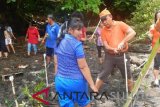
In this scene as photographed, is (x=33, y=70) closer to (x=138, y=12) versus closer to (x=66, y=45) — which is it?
(x=66, y=45)

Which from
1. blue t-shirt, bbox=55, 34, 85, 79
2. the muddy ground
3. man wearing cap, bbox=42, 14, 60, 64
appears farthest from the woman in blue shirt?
man wearing cap, bbox=42, 14, 60, 64

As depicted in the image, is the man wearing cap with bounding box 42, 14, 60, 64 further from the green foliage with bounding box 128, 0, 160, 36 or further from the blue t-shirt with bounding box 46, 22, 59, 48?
the green foliage with bounding box 128, 0, 160, 36

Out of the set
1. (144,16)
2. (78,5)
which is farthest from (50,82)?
(144,16)

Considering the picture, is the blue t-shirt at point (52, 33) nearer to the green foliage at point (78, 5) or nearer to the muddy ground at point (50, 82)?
the muddy ground at point (50, 82)

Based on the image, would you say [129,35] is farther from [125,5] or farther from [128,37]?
[125,5]

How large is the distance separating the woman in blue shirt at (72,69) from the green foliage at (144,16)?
978 cm

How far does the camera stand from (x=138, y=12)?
571 inches

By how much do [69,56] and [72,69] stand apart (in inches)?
6.5

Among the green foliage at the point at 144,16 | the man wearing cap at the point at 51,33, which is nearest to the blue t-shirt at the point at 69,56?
the man wearing cap at the point at 51,33

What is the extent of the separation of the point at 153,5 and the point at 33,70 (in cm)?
680

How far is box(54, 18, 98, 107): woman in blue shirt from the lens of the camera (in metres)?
3.90

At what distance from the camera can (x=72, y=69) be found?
3988 mm

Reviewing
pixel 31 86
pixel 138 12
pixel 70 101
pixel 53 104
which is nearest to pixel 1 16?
pixel 138 12

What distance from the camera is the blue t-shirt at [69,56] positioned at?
3898 mm
